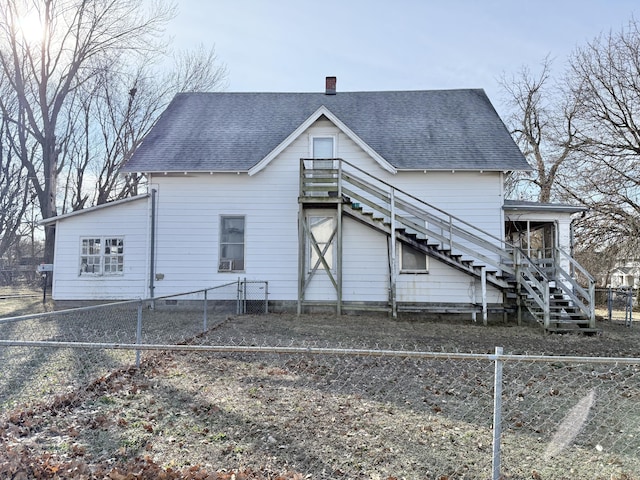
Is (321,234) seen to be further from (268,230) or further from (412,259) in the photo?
(412,259)

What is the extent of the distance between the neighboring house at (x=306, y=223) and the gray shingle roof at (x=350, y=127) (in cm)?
9

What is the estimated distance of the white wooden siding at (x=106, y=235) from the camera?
1484cm

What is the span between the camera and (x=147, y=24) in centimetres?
2480

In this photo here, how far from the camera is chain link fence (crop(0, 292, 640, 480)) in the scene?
3.80 m

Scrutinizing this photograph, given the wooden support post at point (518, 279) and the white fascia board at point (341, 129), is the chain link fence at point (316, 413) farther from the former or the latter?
the white fascia board at point (341, 129)

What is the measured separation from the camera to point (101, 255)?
588 inches

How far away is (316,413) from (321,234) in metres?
9.80

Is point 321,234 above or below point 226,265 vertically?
above

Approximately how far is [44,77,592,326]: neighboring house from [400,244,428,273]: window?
3 centimetres

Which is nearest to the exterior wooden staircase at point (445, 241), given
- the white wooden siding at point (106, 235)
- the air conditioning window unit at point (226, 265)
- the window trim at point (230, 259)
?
the window trim at point (230, 259)

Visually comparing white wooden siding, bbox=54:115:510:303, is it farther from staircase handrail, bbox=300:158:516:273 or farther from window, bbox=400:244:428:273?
staircase handrail, bbox=300:158:516:273

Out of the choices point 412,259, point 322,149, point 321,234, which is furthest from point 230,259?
point 412,259

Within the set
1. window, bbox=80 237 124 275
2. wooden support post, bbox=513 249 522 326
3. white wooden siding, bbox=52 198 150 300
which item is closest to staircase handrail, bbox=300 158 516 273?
wooden support post, bbox=513 249 522 326

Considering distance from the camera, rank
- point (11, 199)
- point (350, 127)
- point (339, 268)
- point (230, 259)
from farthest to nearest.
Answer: point (11, 199) → point (350, 127) → point (230, 259) → point (339, 268)
